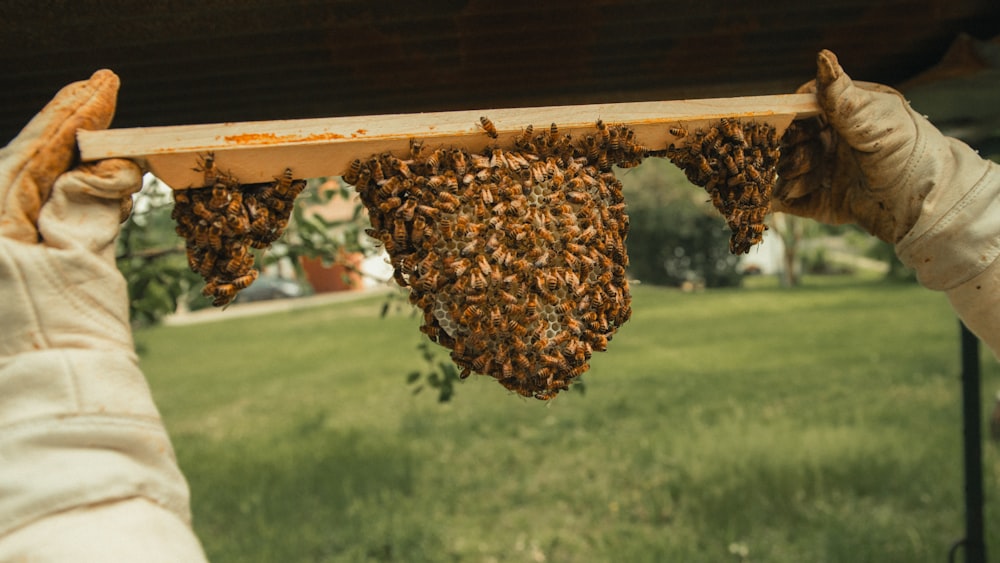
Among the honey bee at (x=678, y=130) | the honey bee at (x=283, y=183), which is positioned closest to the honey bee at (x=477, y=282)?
the honey bee at (x=283, y=183)

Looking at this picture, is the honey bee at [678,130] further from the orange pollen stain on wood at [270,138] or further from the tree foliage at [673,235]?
the tree foliage at [673,235]

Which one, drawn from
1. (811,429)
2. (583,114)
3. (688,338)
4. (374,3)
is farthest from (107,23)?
(688,338)

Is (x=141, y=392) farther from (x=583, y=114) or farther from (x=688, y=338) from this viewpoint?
(x=688, y=338)

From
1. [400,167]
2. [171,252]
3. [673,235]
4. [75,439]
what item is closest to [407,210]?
[400,167]

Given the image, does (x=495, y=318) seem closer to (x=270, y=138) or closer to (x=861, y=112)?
(x=270, y=138)

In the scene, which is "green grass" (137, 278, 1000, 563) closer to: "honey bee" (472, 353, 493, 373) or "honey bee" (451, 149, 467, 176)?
"honey bee" (472, 353, 493, 373)

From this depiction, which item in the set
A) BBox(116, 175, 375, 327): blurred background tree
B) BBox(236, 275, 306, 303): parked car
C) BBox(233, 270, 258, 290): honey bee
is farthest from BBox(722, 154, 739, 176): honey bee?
BBox(236, 275, 306, 303): parked car

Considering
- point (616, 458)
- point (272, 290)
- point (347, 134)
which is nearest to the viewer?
point (347, 134)
